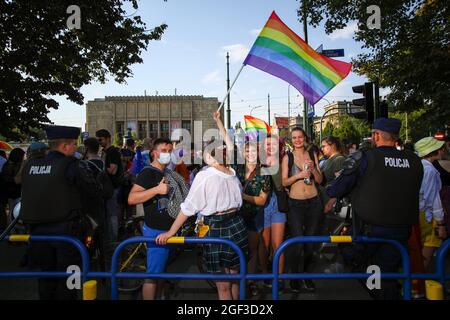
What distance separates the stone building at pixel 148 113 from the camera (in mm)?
68250

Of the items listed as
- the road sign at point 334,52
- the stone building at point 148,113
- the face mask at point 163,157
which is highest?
the stone building at point 148,113

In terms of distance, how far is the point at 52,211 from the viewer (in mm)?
3492

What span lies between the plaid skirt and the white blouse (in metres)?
0.11

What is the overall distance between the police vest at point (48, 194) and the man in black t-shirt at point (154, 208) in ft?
1.97

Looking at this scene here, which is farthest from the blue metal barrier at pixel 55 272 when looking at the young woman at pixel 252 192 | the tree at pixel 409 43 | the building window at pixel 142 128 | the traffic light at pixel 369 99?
the building window at pixel 142 128

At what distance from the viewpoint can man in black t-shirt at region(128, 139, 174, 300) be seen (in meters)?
3.67

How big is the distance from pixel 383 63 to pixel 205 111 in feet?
181

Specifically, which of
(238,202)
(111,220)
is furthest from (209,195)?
(111,220)

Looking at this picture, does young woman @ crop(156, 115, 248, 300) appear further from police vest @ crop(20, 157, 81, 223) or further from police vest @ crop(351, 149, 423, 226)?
police vest @ crop(351, 149, 423, 226)

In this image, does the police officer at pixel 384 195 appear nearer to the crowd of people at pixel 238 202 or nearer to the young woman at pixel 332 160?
the crowd of people at pixel 238 202

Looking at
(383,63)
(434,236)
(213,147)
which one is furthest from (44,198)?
(383,63)

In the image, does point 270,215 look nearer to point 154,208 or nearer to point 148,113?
point 154,208

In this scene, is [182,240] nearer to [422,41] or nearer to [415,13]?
[422,41]
